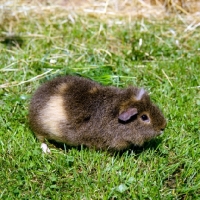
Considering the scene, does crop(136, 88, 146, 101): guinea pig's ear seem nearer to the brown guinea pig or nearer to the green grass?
the brown guinea pig

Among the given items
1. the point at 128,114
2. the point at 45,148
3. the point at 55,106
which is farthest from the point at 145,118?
the point at 45,148

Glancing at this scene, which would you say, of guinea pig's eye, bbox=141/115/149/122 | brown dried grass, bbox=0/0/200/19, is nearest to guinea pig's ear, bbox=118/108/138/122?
guinea pig's eye, bbox=141/115/149/122

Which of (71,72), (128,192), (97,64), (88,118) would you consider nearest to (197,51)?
(97,64)

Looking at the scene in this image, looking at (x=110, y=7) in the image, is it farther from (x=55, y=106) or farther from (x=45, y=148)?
(x=45, y=148)

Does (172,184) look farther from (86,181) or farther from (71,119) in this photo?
(71,119)

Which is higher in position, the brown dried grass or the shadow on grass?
the brown dried grass
